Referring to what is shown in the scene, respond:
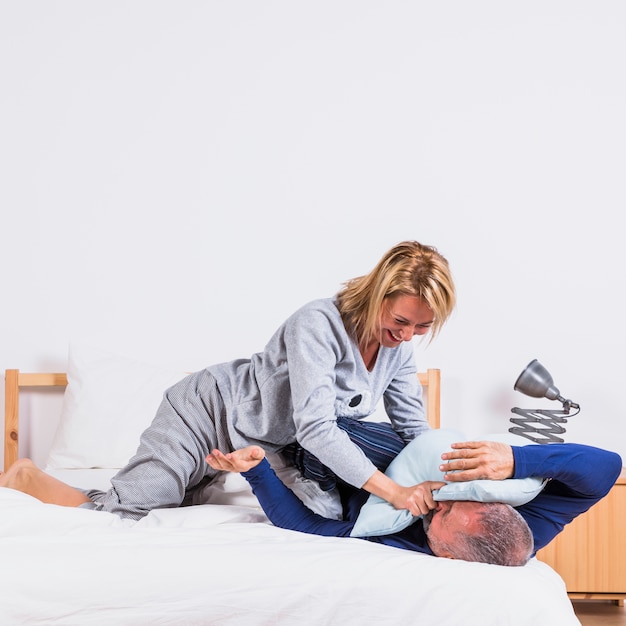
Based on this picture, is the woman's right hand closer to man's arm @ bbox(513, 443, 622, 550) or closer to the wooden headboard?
man's arm @ bbox(513, 443, 622, 550)

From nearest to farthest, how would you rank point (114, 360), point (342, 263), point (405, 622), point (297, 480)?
point (405, 622) → point (297, 480) → point (114, 360) → point (342, 263)

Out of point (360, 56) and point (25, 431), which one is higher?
point (360, 56)

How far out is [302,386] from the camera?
1.62m

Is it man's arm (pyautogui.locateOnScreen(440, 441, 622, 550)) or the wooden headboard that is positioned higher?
man's arm (pyautogui.locateOnScreen(440, 441, 622, 550))

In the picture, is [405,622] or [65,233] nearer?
[405,622]

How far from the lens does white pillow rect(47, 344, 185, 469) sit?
2.48 meters

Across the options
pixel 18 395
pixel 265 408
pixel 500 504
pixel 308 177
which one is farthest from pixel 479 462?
pixel 18 395

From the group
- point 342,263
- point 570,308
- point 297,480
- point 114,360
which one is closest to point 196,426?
point 297,480

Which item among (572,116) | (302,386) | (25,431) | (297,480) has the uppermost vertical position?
(572,116)

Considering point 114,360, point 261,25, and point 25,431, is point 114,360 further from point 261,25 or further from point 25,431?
point 261,25

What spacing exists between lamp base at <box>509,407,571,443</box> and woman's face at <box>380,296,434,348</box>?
96 cm

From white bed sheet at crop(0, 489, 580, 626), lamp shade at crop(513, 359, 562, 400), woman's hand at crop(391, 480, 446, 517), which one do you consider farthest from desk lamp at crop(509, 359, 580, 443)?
white bed sheet at crop(0, 489, 580, 626)

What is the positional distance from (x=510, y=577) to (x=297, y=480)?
63 cm

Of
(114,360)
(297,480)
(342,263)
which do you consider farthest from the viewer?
(342,263)
